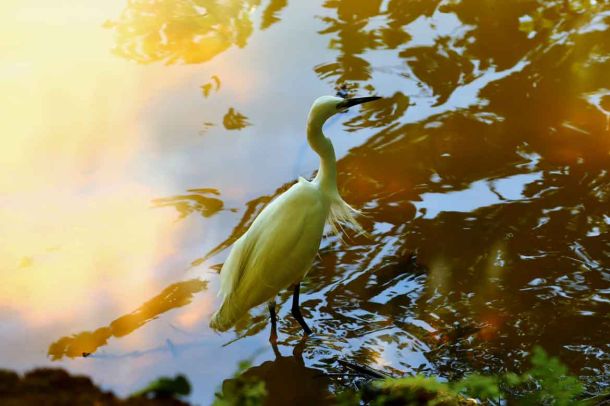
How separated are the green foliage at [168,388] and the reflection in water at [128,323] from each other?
1.96 m

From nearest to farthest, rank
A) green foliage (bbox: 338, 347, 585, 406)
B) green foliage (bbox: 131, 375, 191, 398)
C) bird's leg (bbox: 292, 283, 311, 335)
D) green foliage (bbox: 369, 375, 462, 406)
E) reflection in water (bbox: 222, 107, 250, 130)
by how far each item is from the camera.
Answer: green foliage (bbox: 131, 375, 191, 398) < green foliage (bbox: 338, 347, 585, 406) < green foliage (bbox: 369, 375, 462, 406) < bird's leg (bbox: 292, 283, 311, 335) < reflection in water (bbox: 222, 107, 250, 130)

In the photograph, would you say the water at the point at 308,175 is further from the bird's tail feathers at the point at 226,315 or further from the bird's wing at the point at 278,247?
the bird's wing at the point at 278,247

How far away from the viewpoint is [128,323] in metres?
3.27

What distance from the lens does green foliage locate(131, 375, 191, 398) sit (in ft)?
4.13

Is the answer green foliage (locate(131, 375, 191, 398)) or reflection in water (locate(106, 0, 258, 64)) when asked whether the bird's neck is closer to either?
green foliage (locate(131, 375, 191, 398))

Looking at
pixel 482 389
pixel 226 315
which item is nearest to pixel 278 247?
pixel 226 315

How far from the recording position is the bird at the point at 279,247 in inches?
118

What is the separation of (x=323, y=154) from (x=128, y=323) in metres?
1.15

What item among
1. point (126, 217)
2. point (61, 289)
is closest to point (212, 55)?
point (126, 217)

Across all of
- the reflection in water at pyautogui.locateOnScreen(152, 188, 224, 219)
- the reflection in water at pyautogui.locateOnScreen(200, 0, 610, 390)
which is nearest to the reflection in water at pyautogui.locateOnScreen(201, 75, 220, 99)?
the reflection in water at pyautogui.locateOnScreen(200, 0, 610, 390)

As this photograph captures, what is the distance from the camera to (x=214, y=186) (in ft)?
13.5

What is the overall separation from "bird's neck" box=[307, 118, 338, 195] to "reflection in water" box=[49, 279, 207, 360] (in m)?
0.78

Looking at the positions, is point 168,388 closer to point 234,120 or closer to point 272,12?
point 234,120

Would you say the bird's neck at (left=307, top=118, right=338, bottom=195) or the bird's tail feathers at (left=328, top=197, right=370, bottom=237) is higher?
the bird's neck at (left=307, top=118, right=338, bottom=195)
